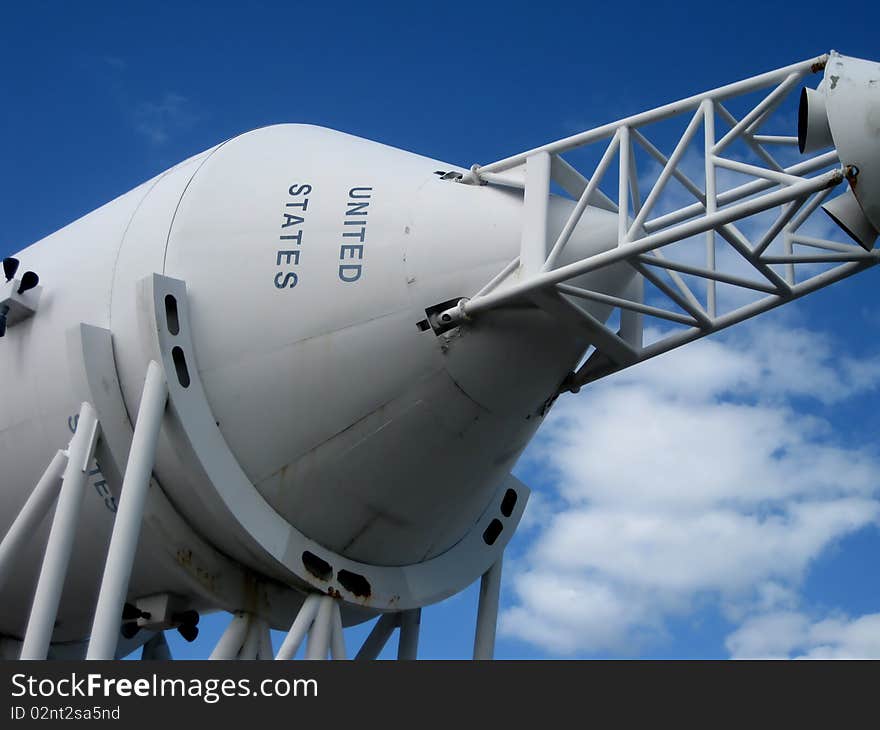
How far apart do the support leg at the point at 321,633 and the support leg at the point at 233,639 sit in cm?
79

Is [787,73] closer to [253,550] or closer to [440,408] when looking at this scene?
[440,408]

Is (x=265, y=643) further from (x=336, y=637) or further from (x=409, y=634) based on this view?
(x=409, y=634)

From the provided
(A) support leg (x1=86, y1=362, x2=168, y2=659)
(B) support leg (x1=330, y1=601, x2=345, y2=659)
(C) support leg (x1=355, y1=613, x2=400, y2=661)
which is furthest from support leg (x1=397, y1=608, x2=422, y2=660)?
(A) support leg (x1=86, y1=362, x2=168, y2=659)

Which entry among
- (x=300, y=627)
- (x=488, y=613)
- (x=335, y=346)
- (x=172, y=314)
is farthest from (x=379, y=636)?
(x=172, y=314)

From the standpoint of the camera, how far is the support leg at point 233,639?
12.9 meters

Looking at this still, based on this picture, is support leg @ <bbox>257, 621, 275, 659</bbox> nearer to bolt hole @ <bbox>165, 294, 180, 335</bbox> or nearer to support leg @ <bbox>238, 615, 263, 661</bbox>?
support leg @ <bbox>238, 615, 263, 661</bbox>

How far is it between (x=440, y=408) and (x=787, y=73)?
15.3ft

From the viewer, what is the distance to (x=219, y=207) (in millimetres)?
13406

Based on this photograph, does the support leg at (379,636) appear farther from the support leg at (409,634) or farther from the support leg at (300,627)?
the support leg at (300,627)

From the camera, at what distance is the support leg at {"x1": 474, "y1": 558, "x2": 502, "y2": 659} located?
1500 centimetres

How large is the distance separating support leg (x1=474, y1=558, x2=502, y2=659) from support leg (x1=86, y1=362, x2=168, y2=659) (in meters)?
4.89

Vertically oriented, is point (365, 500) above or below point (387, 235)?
below

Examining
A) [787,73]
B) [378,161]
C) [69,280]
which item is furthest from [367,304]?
[787,73]
